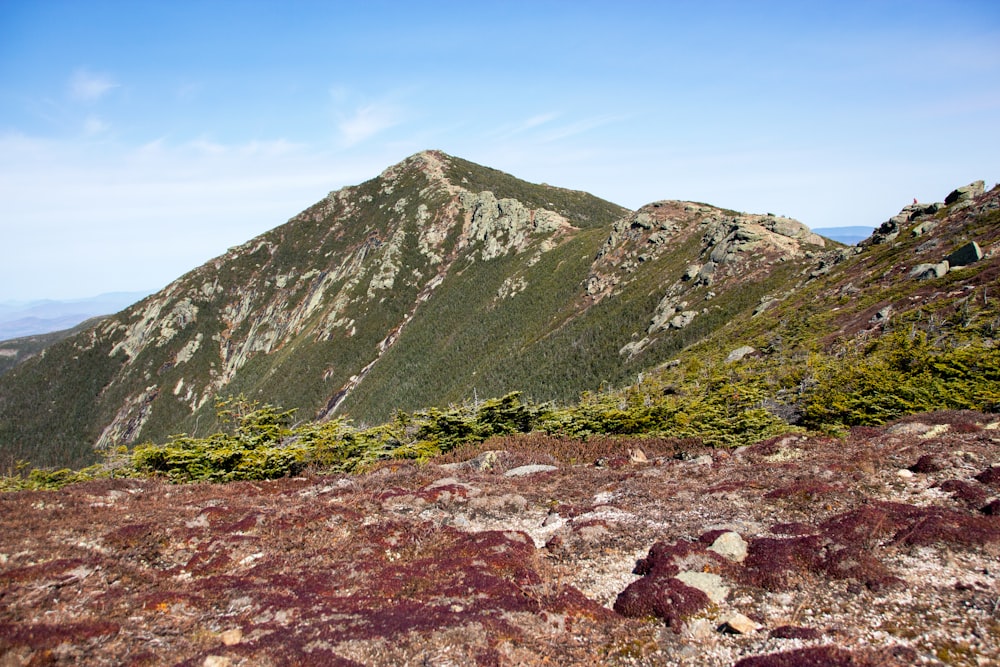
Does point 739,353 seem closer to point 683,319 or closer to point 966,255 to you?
point 966,255

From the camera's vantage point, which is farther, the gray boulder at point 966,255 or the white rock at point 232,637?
the gray boulder at point 966,255

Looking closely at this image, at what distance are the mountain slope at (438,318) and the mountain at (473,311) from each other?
0.49 metres

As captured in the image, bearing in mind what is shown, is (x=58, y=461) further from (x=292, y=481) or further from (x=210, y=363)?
(x=292, y=481)

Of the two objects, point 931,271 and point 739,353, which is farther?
point 739,353

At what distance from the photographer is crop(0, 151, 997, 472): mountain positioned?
180 ft

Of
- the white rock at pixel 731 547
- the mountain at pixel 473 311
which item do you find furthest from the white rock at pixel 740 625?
the mountain at pixel 473 311

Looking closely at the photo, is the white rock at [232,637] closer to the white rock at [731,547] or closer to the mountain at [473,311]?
the white rock at [731,547]

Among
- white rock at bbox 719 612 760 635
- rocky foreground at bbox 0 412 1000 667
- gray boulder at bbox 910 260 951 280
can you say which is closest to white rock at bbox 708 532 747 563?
rocky foreground at bbox 0 412 1000 667

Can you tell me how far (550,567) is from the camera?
461 inches

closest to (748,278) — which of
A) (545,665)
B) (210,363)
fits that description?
(545,665)

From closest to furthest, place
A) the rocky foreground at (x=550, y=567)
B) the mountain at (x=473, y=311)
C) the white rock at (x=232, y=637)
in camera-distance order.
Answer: the rocky foreground at (x=550, y=567) < the white rock at (x=232, y=637) < the mountain at (x=473, y=311)

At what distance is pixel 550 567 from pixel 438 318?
132744 millimetres

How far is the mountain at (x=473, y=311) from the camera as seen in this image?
180 ft

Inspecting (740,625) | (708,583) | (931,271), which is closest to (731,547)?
(708,583)
